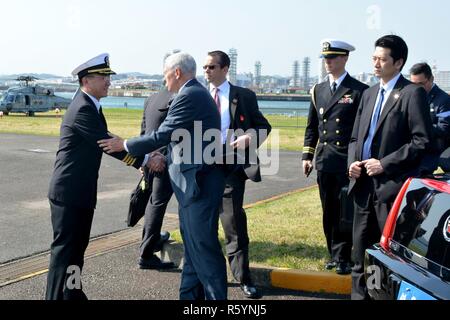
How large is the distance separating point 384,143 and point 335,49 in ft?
4.78

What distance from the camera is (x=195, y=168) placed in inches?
158

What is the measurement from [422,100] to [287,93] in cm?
12084

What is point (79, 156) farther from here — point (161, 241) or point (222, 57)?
point (161, 241)

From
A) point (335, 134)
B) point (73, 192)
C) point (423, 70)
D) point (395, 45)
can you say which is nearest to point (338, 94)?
point (335, 134)

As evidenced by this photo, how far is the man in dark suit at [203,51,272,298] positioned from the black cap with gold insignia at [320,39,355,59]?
858 millimetres

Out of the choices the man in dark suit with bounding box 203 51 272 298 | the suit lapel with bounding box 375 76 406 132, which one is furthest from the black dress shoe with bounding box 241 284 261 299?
the suit lapel with bounding box 375 76 406 132

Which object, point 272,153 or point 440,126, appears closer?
point 440,126

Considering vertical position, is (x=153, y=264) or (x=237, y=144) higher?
(x=237, y=144)

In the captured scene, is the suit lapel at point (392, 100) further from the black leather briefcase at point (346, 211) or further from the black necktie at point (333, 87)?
the black necktie at point (333, 87)

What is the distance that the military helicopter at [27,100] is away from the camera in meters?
42.3

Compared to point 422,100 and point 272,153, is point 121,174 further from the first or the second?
point 422,100

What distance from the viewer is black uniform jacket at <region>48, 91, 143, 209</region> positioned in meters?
4.18

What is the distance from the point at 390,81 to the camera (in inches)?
171
